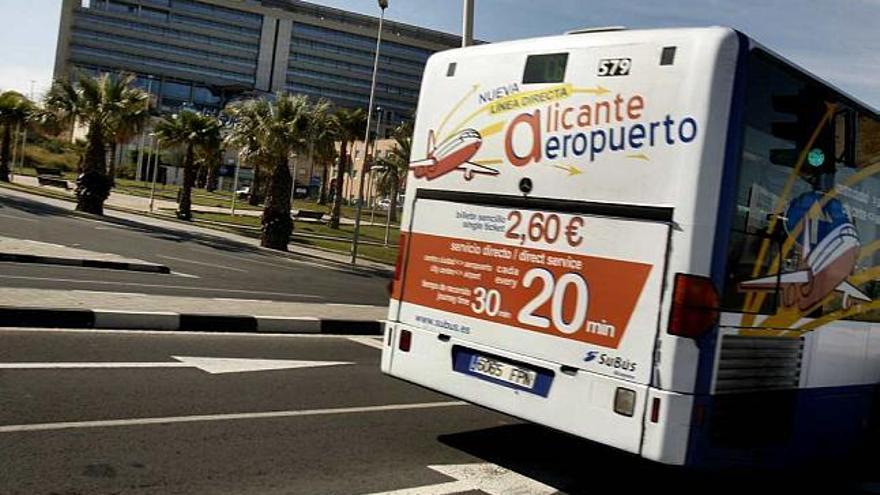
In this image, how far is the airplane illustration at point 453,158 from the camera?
20.6 feet

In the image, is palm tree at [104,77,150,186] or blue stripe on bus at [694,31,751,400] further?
palm tree at [104,77,150,186]

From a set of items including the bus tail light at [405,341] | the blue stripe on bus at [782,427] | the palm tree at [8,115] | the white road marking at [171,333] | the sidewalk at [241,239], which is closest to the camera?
the blue stripe on bus at [782,427]

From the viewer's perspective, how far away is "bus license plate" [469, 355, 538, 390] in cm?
573

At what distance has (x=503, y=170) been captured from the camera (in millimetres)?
6059

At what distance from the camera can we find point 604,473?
6.25 m

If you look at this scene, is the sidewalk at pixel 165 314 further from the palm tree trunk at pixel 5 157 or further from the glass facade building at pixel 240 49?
the glass facade building at pixel 240 49

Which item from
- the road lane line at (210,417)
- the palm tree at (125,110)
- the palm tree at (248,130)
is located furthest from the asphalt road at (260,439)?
the palm tree at (125,110)

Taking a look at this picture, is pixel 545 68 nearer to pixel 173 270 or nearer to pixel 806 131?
pixel 806 131

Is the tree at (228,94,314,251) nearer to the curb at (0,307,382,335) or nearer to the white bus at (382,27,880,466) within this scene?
the curb at (0,307,382,335)

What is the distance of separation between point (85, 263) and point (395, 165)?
52354 mm

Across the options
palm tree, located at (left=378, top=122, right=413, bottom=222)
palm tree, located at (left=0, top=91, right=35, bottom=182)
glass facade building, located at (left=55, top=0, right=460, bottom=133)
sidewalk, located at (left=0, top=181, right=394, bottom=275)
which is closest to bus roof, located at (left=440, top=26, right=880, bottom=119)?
sidewalk, located at (left=0, top=181, right=394, bottom=275)

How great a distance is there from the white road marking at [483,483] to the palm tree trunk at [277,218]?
29851 mm

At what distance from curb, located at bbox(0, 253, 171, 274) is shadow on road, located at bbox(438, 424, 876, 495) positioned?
481 inches

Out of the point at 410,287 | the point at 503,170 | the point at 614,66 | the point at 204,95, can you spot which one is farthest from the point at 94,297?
the point at 204,95
